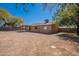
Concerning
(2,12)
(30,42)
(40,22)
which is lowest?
(30,42)

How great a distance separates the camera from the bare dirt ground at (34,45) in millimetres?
A: 1612

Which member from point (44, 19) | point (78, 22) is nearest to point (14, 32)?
point (44, 19)

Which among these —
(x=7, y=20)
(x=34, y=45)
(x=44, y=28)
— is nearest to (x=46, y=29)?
(x=44, y=28)

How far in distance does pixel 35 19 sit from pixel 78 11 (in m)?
0.47

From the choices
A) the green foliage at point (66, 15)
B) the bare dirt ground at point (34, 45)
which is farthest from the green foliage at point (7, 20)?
the green foliage at point (66, 15)

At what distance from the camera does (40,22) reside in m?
1.65

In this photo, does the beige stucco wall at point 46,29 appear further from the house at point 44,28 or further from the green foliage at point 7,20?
the green foliage at point 7,20

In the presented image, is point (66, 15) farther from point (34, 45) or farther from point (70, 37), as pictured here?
point (34, 45)

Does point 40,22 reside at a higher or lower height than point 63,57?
higher

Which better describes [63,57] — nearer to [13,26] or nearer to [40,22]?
[40,22]

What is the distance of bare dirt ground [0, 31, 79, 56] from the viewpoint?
1612 mm

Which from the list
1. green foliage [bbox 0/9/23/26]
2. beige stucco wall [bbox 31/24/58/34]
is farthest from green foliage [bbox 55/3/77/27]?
green foliage [bbox 0/9/23/26]

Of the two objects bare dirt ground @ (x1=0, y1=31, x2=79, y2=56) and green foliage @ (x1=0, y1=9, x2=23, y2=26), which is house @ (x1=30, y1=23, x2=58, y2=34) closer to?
bare dirt ground @ (x1=0, y1=31, x2=79, y2=56)

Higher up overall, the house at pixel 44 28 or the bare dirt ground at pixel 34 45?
the house at pixel 44 28
